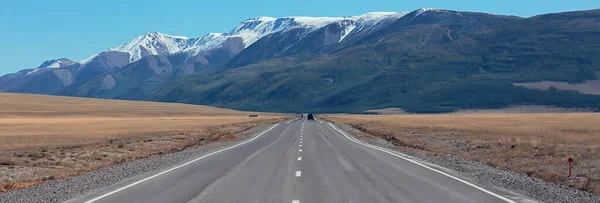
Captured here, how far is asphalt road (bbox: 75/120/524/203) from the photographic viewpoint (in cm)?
1712

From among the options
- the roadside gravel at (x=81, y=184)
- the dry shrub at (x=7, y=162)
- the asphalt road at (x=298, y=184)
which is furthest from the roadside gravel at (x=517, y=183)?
the dry shrub at (x=7, y=162)

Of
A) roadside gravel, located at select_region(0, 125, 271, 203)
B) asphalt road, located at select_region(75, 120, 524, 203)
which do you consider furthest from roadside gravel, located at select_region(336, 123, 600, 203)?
roadside gravel, located at select_region(0, 125, 271, 203)

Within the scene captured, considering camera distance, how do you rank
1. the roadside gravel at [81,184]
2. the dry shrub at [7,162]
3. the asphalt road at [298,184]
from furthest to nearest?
the dry shrub at [7,162]
the roadside gravel at [81,184]
the asphalt road at [298,184]

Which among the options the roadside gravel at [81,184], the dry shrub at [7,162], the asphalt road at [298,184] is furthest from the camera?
the dry shrub at [7,162]

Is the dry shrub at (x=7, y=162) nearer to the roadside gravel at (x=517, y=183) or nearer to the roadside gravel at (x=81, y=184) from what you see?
the roadside gravel at (x=81, y=184)

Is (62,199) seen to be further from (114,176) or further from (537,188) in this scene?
(537,188)

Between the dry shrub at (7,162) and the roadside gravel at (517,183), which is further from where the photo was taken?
the dry shrub at (7,162)

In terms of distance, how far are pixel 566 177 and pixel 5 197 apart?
16.6 m

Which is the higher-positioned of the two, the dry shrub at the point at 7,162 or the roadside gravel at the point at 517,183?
the dry shrub at the point at 7,162

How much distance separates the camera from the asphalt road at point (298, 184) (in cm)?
1712

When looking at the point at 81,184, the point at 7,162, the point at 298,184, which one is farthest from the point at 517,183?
the point at 7,162

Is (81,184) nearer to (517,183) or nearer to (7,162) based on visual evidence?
(7,162)

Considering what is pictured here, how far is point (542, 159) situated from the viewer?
92.0ft

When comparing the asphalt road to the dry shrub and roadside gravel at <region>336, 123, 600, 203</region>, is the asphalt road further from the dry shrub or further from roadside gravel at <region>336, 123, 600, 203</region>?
the dry shrub
